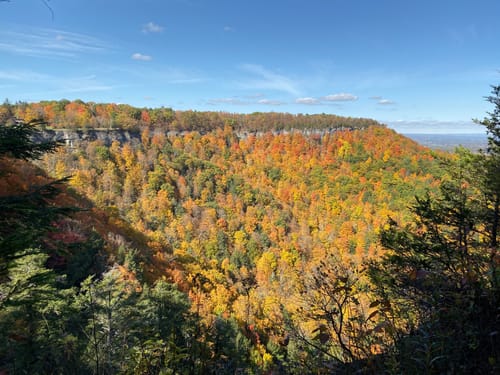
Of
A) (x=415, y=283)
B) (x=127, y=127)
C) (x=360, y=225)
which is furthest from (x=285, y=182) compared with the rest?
(x=415, y=283)

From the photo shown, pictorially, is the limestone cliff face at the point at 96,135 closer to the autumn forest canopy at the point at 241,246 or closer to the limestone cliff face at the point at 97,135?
the limestone cliff face at the point at 97,135

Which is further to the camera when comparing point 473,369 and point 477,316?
point 477,316

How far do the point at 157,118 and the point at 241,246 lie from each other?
244 feet

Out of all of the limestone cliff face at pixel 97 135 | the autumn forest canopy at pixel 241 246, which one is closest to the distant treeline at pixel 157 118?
the autumn forest canopy at pixel 241 246

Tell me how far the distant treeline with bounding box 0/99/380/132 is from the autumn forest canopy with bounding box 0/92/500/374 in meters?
0.75

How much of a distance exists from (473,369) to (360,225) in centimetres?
7955

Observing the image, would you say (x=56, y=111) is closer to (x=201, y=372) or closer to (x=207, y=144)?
(x=207, y=144)

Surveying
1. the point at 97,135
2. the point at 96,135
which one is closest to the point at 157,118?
the point at 97,135

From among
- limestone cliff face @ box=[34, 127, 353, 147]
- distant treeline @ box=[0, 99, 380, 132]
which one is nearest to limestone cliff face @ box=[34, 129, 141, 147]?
limestone cliff face @ box=[34, 127, 353, 147]

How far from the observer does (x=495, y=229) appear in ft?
20.9

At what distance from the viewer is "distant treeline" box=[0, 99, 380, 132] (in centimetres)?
8719

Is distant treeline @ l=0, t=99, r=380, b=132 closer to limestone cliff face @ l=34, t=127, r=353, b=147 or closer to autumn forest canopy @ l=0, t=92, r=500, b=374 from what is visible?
autumn forest canopy @ l=0, t=92, r=500, b=374

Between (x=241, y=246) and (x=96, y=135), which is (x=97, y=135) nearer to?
(x=96, y=135)

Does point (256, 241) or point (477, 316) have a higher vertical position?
point (477, 316)
